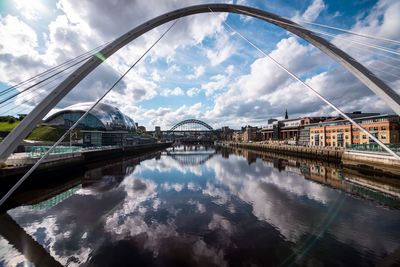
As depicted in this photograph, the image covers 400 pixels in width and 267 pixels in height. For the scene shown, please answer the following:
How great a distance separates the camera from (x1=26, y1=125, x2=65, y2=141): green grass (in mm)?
53106

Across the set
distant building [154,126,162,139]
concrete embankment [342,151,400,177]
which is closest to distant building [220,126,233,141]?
distant building [154,126,162,139]

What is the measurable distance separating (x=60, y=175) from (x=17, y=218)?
13.8 meters

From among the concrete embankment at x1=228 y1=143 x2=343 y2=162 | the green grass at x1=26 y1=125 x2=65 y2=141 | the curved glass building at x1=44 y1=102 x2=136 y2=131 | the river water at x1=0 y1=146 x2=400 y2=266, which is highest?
the curved glass building at x1=44 y1=102 x2=136 y2=131

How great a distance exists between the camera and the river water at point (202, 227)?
7641 millimetres

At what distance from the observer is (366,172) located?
2591cm

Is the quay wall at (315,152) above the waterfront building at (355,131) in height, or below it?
below

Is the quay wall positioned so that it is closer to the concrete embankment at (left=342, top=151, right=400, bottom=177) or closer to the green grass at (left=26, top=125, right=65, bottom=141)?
the concrete embankment at (left=342, top=151, right=400, bottom=177)

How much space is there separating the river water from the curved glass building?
54270 mm

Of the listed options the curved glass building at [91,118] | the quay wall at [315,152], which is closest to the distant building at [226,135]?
the quay wall at [315,152]

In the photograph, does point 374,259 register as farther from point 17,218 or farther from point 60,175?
point 60,175

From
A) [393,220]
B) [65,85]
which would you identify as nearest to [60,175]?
[65,85]

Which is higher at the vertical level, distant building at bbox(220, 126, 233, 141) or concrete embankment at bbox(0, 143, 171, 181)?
distant building at bbox(220, 126, 233, 141)

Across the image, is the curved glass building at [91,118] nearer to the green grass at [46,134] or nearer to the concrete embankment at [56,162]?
the green grass at [46,134]

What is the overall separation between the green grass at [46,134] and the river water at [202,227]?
45.1 metres
